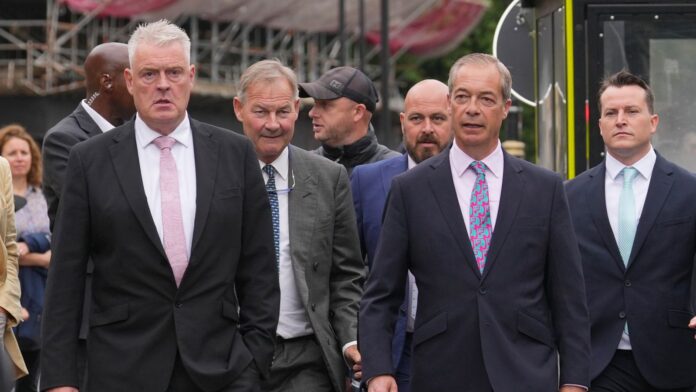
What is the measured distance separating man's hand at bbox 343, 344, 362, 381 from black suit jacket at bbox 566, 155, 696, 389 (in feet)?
3.91

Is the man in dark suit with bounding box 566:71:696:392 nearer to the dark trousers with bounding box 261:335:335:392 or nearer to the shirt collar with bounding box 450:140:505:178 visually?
the dark trousers with bounding box 261:335:335:392

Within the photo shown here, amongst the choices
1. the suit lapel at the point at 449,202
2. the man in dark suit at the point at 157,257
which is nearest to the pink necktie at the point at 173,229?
the man in dark suit at the point at 157,257

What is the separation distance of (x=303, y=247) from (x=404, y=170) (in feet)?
3.28

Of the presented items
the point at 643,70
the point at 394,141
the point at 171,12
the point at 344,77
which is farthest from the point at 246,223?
the point at 394,141

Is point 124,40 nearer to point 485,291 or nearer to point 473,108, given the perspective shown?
point 473,108

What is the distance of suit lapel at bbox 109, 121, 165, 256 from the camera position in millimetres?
6750

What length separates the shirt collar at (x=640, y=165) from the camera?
887cm

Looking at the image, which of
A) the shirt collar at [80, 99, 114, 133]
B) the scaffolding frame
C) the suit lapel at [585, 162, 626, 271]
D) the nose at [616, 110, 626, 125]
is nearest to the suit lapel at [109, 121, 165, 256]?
the shirt collar at [80, 99, 114, 133]

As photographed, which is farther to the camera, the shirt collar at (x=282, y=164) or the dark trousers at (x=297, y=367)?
the shirt collar at (x=282, y=164)

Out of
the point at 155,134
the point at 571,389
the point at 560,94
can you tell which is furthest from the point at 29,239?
the point at 571,389

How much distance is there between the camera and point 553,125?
12.2m

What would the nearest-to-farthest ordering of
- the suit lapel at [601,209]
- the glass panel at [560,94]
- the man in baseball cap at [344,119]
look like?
1. the suit lapel at [601,209]
2. the man in baseball cap at [344,119]
3. the glass panel at [560,94]

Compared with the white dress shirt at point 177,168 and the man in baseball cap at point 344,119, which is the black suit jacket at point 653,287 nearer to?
the man in baseball cap at point 344,119

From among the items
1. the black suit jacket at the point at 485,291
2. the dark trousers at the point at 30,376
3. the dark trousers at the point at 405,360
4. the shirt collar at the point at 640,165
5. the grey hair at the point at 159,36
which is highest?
the grey hair at the point at 159,36
